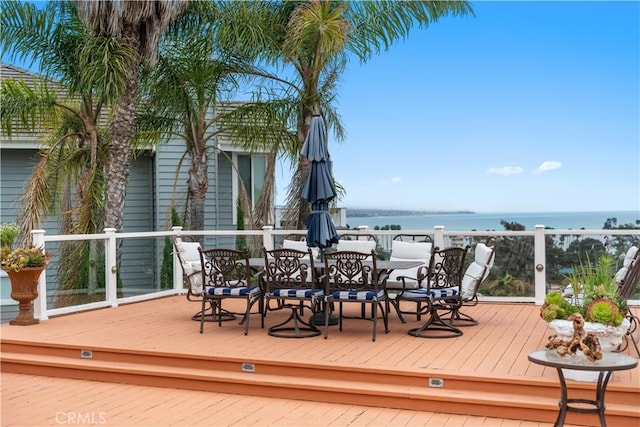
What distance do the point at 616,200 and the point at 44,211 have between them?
31219 mm

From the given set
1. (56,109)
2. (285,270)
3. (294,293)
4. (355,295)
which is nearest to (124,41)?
(56,109)

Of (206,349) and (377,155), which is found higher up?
(377,155)

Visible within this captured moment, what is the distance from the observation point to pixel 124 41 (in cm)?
1046

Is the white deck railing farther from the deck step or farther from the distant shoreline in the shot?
the distant shoreline

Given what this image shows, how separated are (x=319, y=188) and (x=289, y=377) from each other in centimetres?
233

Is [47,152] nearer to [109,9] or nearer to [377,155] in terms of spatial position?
[109,9]

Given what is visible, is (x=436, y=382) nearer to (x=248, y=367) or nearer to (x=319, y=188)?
(x=248, y=367)

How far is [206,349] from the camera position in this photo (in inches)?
262

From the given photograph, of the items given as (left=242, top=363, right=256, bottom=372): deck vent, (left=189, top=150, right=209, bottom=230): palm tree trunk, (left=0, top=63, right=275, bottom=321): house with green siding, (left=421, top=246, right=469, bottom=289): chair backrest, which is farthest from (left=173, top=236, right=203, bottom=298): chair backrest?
(left=0, top=63, right=275, bottom=321): house with green siding

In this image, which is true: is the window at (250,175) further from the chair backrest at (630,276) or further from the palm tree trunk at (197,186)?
the chair backrest at (630,276)

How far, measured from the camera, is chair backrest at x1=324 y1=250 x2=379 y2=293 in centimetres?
691

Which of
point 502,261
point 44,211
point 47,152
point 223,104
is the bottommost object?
point 502,261

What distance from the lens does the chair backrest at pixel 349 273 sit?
6906 millimetres

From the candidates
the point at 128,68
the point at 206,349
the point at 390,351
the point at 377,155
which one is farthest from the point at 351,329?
the point at 377,155
